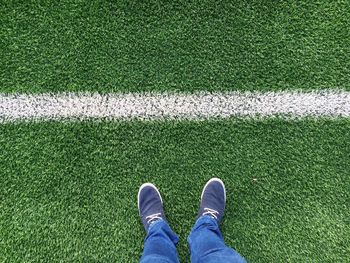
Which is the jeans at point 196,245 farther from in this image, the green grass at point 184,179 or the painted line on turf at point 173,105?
the painted line on turf at point 173,105

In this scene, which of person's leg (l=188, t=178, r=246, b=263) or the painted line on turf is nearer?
person's leg (l=188, t=178, r=246, b=263)

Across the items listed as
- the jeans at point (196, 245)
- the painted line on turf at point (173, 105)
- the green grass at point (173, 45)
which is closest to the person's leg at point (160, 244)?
the jeans at point (196, 245)

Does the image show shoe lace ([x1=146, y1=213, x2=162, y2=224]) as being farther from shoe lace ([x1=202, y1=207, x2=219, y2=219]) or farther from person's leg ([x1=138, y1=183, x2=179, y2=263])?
shoe lace ([x1=202, y1=207, x2=219, y2=219])

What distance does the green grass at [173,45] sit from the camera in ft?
7.09

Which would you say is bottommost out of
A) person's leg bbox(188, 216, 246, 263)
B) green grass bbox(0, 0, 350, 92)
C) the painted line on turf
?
person's leg bbox(188, 216, 246, 263)

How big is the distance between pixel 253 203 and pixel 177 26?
1038 mm

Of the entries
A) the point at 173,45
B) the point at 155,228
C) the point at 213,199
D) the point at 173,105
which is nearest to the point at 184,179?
the point at 213,199

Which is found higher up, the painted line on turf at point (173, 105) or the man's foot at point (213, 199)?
the painted line on turf at point (173, 105)

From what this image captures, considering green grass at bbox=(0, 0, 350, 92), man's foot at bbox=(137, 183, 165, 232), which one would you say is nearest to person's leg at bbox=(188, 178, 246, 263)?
man's foot at bbox=(137, 183, 165, 232)

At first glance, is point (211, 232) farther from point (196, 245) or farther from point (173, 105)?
point (173, 105)

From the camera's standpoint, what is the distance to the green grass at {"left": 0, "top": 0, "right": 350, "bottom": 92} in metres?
2.16

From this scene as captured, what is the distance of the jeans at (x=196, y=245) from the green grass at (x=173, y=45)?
2.39 ft

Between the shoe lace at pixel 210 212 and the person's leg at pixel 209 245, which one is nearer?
the person's leg at pixel 209 245

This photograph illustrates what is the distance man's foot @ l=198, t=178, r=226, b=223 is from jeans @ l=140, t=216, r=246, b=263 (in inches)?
1.4
